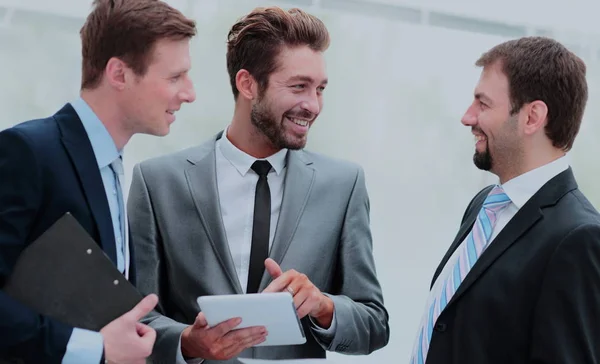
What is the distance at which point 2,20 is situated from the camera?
13.0 ft

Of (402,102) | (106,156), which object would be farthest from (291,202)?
(402,102)

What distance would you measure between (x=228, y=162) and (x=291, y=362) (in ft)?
2.27

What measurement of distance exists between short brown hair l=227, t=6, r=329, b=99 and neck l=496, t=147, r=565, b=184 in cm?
76

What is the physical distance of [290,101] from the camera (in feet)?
9.23

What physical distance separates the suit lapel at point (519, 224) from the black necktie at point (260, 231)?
60cm

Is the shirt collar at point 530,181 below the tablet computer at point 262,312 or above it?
above

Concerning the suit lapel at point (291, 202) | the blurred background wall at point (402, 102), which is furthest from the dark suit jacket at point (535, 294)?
the blurred background wall at point (402, 102)

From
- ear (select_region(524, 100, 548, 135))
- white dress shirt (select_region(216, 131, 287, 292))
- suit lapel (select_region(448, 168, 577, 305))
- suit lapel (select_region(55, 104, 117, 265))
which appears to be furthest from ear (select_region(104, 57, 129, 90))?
ear (select_region(524, 100, 548, 135))

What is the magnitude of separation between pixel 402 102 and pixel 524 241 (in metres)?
2.20

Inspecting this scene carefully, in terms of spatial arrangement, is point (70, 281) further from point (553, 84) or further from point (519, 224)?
point (553, 84)

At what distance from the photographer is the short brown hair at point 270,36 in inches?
112

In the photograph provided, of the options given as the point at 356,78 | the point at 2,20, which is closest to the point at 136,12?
the point at 2,20

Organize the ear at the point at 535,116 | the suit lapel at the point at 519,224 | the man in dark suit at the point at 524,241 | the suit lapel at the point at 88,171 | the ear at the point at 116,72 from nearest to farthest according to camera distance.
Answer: the suit lapel at the point at 88,171 < the ear at the point at 116,72 < the man in dark suit at the point at 524,241 < the suit lapel at the point at 519,224 < the ear at the point at 535,116

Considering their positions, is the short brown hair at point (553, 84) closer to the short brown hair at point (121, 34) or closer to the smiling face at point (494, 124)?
the smiling face at point (494, 124)
